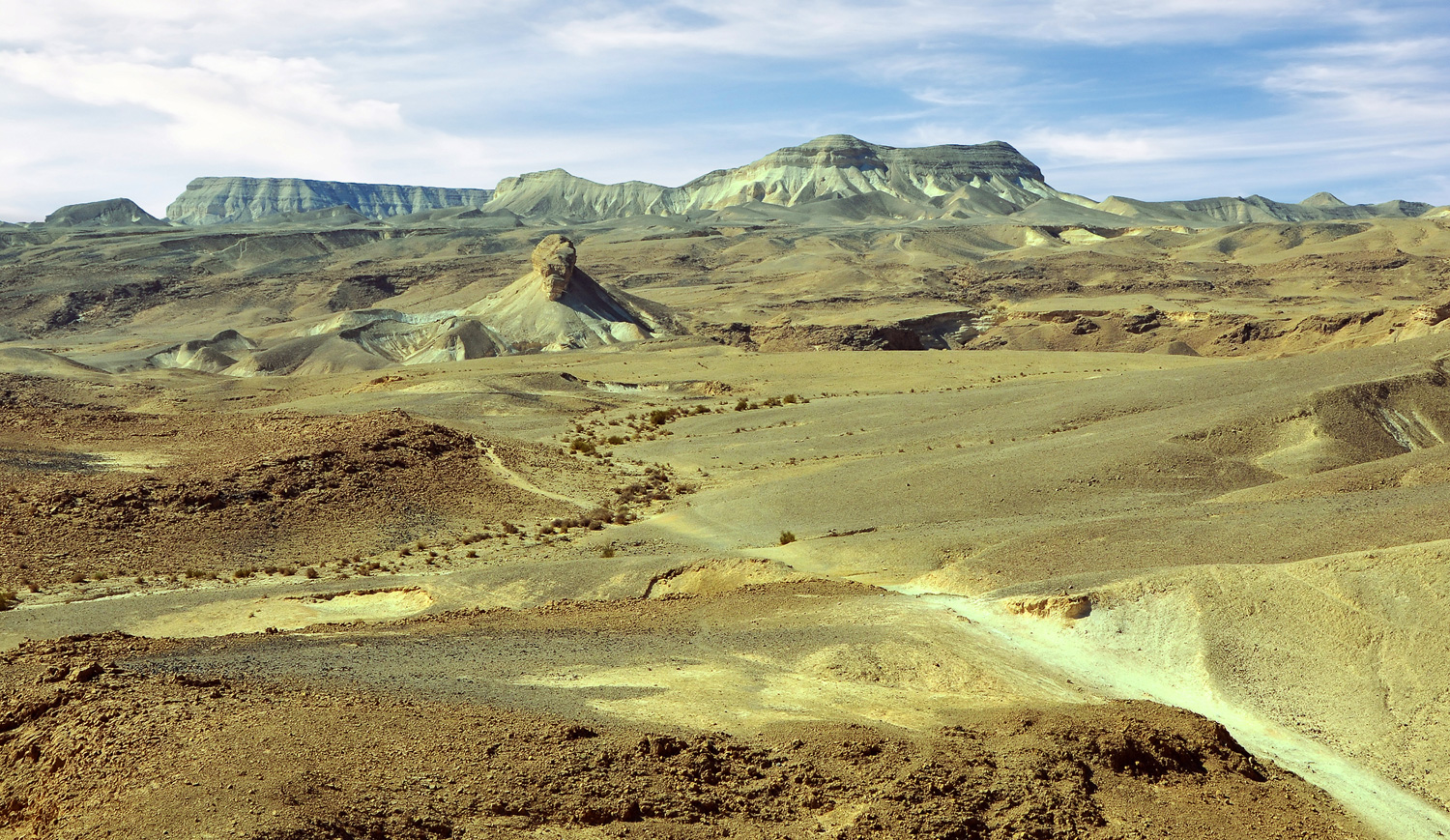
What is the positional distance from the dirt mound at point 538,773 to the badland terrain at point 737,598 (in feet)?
0.13

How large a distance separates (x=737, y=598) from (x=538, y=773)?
321 inches

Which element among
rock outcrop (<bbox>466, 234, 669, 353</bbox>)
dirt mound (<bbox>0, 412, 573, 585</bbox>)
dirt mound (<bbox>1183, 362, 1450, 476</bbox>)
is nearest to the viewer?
dirt mound (<bbox>0, 412, 573, 585</bbox>)

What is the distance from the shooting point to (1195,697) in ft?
48.2

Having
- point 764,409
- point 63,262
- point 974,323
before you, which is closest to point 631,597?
point 764,409

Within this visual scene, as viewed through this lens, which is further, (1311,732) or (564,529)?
(564,529)

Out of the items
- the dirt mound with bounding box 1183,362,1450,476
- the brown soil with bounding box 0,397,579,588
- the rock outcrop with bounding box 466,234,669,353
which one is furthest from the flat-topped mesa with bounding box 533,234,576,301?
the dirt mound with bounding box 1183,362,1450,476

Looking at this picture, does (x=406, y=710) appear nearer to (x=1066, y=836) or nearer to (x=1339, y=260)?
(x=1066, y=836)

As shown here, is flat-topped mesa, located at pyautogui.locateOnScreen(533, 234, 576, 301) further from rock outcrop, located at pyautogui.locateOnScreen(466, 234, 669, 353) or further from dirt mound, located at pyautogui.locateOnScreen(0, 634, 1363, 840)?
dirt mound, located at pyautogui.locateOnScreen(0, 634, 1363, 840)

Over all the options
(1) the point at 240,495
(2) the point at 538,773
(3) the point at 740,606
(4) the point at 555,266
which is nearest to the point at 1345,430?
(3) the point at 740,606

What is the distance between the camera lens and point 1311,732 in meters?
13.7

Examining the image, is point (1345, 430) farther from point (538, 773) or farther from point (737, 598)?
point (538, 773)

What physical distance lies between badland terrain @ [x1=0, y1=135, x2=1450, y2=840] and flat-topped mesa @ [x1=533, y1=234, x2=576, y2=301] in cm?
1450

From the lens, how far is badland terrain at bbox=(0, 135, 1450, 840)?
33.2ft

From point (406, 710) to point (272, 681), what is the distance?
1705 millimetres
